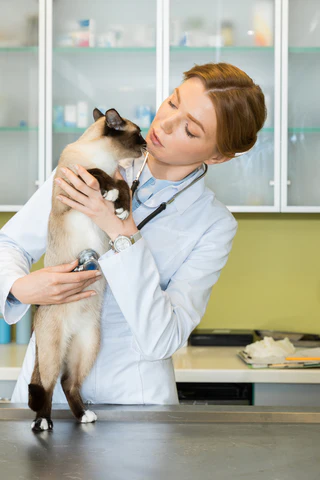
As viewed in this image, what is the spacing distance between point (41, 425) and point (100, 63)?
2.04 m

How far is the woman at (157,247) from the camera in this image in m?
1.12

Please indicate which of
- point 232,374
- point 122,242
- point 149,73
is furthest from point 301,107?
point 122,242

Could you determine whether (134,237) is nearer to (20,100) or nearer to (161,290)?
(161,290)

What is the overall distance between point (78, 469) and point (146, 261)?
0.41 m

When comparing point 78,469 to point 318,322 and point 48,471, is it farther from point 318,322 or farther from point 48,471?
point 318,322

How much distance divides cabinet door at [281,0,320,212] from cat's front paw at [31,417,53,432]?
184 cm

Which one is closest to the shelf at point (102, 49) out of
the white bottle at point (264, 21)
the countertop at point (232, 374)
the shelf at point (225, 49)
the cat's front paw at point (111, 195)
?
the shelf at point (225, 49)

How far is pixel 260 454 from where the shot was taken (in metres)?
0.91

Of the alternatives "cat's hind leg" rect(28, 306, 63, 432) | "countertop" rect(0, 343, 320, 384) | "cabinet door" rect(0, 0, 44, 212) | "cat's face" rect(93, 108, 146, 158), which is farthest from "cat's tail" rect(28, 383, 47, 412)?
"cabinet door" rect(0, 0, 44, 212)

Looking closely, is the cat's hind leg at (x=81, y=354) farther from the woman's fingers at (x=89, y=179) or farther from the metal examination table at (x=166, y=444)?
the woman's fingers at (x=89, y=179)

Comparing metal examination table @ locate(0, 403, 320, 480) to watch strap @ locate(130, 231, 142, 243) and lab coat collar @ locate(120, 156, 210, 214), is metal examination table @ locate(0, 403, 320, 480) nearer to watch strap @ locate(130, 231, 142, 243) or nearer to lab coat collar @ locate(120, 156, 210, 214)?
watch strap @ locate(130, 231, 142, 243)

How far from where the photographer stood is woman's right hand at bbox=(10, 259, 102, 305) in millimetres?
1126

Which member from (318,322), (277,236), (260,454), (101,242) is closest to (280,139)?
(277,236)

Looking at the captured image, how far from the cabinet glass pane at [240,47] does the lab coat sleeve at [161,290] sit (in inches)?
53.8
